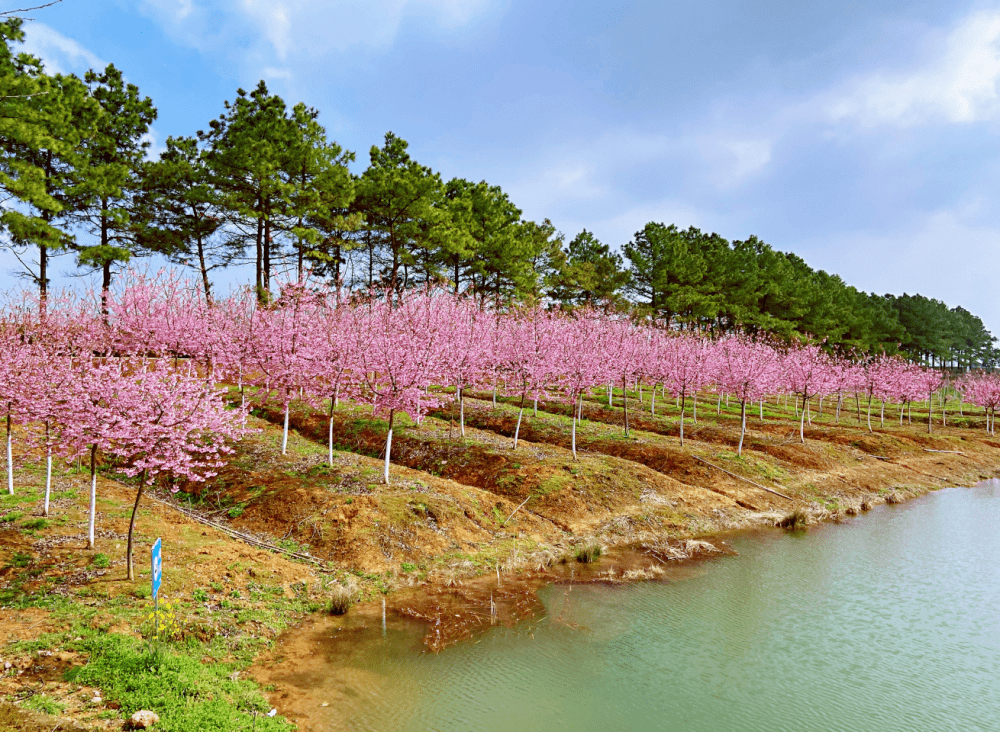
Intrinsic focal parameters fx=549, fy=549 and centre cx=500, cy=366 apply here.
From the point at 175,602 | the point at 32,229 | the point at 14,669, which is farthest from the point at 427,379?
the point at 32,229

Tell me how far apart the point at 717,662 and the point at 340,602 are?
830cm

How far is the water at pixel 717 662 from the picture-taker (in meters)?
9.49

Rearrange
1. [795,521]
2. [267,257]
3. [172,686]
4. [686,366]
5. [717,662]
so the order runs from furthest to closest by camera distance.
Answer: [267,257], [686,366], [795,521], [717,662], [172,686]

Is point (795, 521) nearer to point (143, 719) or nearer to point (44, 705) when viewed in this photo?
point (143, 719)

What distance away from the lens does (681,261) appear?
62031 mm

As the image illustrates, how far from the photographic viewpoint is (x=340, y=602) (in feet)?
41.2

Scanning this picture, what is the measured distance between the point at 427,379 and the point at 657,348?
31878 mm

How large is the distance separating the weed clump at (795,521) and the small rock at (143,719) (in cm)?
2199

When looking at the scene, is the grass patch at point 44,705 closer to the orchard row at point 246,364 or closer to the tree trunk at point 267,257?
the orchard row at point 246,364

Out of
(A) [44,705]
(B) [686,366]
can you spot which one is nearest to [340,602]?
(A) [44,705]

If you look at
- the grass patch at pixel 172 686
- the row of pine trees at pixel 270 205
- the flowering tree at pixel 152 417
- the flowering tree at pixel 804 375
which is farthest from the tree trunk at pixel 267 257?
the flowering tree at pixel 804 375

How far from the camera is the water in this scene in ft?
31.1

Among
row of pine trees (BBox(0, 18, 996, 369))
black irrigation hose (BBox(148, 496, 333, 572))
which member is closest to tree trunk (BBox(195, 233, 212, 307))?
row of pine trees (BBox(0, 18, 996, 369))

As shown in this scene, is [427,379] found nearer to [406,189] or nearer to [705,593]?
[705,593]
